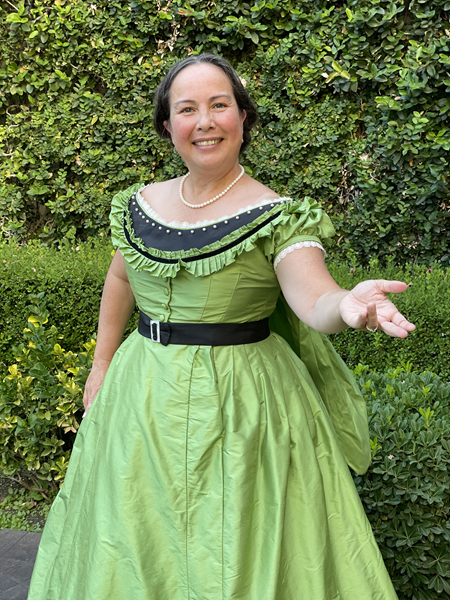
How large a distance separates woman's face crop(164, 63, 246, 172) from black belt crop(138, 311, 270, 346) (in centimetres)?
46

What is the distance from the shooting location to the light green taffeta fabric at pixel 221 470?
61.4 inches

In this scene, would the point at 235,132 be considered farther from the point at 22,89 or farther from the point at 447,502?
the point at 22,89

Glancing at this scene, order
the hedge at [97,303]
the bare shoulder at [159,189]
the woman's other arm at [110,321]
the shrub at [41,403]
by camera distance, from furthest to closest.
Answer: the hedge at [97,303], the shrub at [41,403], the woman's other arm at [110,321], the bare shoulder at [159,189]

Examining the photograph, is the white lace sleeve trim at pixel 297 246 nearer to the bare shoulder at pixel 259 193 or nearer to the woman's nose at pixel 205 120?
the bare shoulder at pixel 259 193

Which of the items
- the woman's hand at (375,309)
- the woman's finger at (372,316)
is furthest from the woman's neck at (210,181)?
the woman's finger at (372,316)

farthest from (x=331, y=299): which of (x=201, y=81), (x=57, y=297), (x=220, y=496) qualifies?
(x=57, y=297)

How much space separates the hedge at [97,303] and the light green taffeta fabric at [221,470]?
2.04m

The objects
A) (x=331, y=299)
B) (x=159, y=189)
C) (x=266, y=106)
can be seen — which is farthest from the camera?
(x=266, y=106)

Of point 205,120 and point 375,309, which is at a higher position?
point 205,120

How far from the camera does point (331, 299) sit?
4.47 feet

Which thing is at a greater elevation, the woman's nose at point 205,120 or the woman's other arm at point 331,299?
the woman's nose at point 205,120

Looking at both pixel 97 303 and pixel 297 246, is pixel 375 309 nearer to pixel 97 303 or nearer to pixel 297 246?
pixel 297 246

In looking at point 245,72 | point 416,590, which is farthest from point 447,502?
point 245,72

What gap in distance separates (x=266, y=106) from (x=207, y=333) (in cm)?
399
